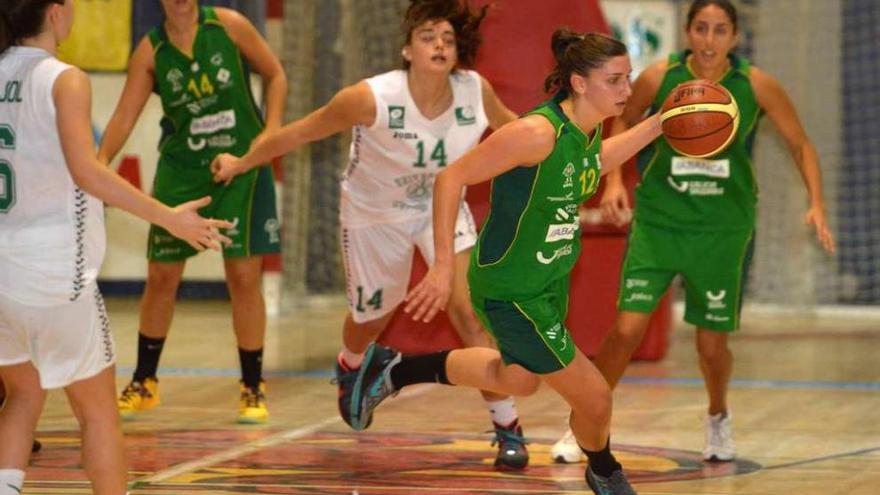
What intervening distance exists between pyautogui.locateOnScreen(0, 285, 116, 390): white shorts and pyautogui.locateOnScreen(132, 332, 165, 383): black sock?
2.89 meters

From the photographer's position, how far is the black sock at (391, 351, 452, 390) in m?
5.55

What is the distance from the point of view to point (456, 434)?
21.9ft

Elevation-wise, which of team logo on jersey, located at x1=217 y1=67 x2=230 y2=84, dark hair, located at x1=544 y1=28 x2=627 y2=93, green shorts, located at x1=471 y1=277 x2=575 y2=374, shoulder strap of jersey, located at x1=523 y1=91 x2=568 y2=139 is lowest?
green shorts, located at x1=471 y1=277 x2=575 y2=374

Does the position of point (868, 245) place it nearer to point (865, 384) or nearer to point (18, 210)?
point (865, 384)

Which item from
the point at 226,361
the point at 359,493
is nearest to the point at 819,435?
the point at 359,493

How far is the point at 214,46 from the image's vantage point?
6.85 metres

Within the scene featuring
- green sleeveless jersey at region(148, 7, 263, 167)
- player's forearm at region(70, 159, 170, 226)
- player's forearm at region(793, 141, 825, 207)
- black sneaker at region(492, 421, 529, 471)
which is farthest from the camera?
green sleeveless jersey at region(148, 7, 263, 167)

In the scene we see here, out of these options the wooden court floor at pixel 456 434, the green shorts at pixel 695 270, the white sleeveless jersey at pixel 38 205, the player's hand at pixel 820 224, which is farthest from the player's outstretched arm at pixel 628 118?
the white sleeveless jersey at pixel 38 205

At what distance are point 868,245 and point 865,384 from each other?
11.4ft

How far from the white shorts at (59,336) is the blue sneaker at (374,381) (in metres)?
1.74

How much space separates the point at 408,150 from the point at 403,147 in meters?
0.02

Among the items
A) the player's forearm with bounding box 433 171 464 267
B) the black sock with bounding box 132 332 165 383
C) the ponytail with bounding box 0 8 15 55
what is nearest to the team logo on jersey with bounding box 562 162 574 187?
the player's forearm with bounding box 433 171 464 267

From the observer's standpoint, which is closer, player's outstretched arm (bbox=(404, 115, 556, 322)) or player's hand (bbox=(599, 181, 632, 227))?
player's outstretched arm (bbox=(404, 115, 556, 322))

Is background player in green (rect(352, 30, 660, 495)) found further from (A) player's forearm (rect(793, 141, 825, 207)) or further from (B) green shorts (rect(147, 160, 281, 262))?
(B) green shorts (rect(147, 160, 281, 262))
